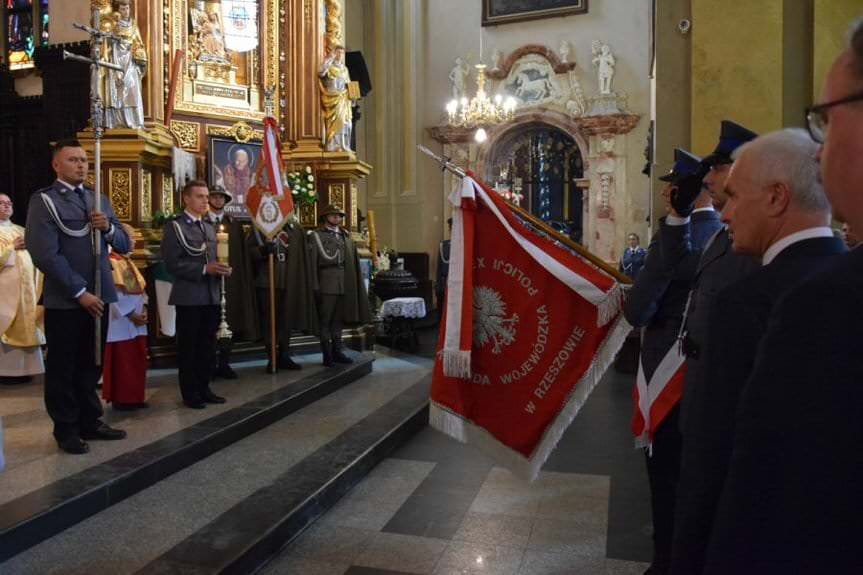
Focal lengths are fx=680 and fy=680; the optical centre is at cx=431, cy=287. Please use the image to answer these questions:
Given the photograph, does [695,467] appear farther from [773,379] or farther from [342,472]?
[342,472]

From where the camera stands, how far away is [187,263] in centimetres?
517

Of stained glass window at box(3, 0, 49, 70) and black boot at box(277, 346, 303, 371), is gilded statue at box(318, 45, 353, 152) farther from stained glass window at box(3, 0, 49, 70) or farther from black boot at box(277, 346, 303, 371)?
stained glass window at box(3, 0, 49, 70)

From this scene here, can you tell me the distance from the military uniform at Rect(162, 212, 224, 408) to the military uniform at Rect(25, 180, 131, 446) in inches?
38.2

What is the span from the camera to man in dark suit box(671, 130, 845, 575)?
47.0 inches

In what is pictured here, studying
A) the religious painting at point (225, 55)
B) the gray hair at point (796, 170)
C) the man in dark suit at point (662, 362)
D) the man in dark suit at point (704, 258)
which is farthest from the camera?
the religious painting at point (225, 55)

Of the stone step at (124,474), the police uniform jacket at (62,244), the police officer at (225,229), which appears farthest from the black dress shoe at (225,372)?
the police uniform jacket at (62,244)

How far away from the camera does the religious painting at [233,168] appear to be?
809 centimetres

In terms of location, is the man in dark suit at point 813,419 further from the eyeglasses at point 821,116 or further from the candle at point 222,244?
the candle at point 222,244

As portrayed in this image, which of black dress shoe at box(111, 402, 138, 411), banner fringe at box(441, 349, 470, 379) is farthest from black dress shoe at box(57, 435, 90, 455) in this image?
banner fringe at box(441, 349, 470, 379)

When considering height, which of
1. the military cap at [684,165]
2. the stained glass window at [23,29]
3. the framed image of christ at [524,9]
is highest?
the framed image of christ at [524,9]

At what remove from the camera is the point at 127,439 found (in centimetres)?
425

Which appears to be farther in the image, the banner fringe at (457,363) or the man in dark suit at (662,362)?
the banner fringe at (457,363)

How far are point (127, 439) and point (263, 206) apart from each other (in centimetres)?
289

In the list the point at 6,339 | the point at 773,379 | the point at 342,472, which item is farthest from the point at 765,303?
the point at 6,339
